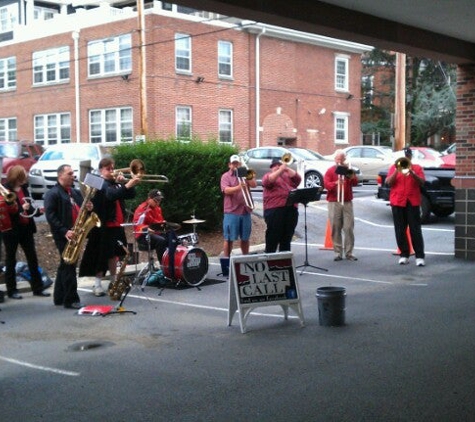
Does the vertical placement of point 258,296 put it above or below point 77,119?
below

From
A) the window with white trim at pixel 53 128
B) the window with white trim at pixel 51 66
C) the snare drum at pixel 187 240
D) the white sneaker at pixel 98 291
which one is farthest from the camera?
the window with white trim at pixel 53 128

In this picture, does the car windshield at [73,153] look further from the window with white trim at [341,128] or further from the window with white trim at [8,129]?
the window with white trim at [341,128]

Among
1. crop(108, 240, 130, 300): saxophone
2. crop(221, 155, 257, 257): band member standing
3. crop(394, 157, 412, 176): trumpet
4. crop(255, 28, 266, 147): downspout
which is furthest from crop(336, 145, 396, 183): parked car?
crop(108, 240, 130, 300): saxophone

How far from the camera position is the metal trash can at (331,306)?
8266mm

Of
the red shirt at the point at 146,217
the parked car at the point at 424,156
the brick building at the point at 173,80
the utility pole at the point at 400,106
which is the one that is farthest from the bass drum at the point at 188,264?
the brick building at the point at 173,80

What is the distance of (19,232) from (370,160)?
19.4 metres

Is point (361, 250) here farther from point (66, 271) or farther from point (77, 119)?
point (77, 119)

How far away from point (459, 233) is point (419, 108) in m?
30.1

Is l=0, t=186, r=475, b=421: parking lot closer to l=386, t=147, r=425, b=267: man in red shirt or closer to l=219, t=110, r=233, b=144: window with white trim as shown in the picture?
l=386, t=147, r=425, b=267: man in red shirt

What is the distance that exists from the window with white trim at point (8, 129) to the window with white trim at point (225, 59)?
1216 centimetres

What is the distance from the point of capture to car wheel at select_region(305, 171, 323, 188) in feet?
81.3

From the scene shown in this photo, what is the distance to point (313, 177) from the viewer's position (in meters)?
25.0

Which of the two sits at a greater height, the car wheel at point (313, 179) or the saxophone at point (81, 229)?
the car wheel at point (313, 179)

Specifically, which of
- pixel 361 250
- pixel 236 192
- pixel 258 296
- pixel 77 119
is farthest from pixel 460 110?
pixel 77 119
